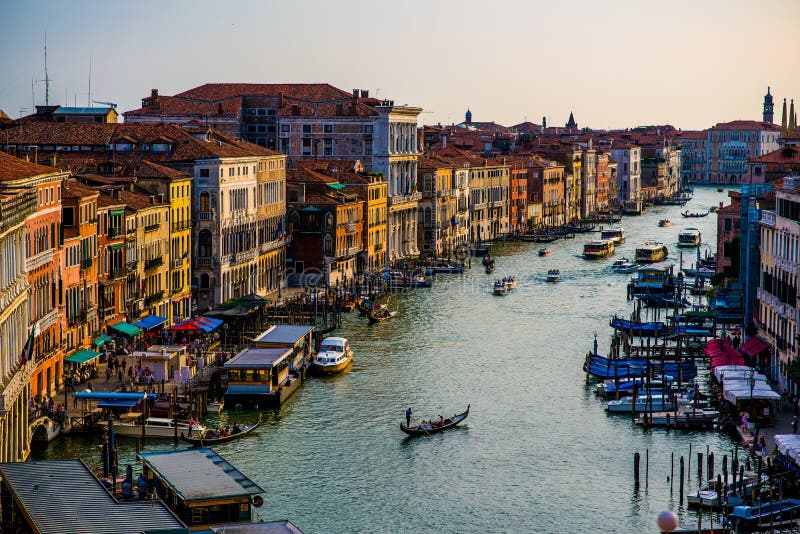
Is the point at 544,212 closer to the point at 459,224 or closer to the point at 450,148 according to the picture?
the point at 450,148

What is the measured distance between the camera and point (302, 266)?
47562 millimetres

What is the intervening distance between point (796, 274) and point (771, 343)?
2537 millimetres

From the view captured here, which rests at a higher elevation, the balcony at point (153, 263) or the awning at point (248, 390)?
the balcony at point (153, 263)

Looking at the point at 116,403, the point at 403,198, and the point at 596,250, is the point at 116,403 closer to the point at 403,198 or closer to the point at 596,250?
the point at 403,198

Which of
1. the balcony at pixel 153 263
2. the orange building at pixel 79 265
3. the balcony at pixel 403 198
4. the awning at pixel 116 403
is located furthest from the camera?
the balcony at pixel 403 198

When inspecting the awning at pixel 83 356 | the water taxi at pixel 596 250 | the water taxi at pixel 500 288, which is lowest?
the water taxi at pixel 500 288

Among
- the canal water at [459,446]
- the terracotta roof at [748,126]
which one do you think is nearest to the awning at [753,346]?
the canal water at [459,446]

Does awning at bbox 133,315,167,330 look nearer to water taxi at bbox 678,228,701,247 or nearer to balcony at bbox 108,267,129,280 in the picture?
balcony at bbox 108,267,129,280

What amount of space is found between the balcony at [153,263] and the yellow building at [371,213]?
1598cm

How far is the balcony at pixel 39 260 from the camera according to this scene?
2454 cm

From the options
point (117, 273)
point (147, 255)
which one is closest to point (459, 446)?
point (117, 273)

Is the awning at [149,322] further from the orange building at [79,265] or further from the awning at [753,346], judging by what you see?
the awning at [753,346]

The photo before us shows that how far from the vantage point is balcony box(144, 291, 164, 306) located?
3465 centimetres

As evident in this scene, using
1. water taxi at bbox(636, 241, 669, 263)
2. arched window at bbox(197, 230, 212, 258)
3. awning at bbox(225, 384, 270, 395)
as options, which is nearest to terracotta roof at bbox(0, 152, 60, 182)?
awning at bbox(225, 384, 270, 395)
